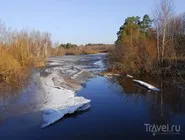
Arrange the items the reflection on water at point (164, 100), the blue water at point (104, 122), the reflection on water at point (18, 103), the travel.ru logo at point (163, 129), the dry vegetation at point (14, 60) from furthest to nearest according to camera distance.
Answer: the dry vegetation at point (14, 60)
the reflection on water at point (18, 103)
the reflection on water at point (164, 100)
the travel.ru logo at point (163, 129)
the blue water at point (104, 122)

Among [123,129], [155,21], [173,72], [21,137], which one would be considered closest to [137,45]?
[155,21]

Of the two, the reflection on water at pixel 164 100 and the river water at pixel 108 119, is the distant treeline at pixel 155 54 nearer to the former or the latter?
the reflection on water at pixel 164 100

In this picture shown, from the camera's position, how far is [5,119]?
10.9 m

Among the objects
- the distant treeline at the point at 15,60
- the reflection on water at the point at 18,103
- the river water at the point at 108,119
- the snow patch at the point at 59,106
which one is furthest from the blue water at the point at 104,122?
the distant treeline at the point at 15,60

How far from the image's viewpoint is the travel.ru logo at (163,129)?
927 cm

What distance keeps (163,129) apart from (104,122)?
2.39 meters

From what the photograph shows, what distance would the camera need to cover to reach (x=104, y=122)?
1043 centimetres

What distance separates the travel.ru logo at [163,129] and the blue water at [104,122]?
6.9 inches

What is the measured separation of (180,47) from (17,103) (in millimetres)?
20813

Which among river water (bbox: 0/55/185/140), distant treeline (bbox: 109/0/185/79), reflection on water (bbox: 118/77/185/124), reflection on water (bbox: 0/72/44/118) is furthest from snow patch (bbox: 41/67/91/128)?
distant treeline (bbox: 109/0/185/79)

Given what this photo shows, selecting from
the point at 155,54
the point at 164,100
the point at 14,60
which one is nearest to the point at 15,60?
the point at 14,60

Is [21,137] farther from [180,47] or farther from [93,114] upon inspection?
[180,47]

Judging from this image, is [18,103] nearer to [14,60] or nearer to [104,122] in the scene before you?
[104,122]

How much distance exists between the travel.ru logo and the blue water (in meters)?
0.18
